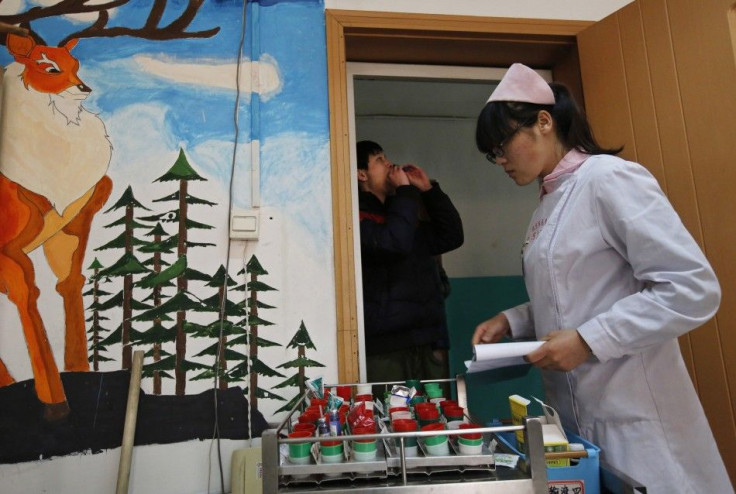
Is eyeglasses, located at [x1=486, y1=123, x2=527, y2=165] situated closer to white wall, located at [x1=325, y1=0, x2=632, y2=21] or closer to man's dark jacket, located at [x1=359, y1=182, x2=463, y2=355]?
man's dark jacket, located at [x1=359, y1=182, x2=463, y2=355]

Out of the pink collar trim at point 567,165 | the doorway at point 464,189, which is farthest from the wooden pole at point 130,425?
the doorway at point 464,189

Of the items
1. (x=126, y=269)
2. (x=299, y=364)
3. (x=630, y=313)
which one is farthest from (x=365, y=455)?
(x=126, y=269)

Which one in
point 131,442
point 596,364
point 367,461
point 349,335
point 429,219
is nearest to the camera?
point 367,461

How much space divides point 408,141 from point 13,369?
7.49 ft

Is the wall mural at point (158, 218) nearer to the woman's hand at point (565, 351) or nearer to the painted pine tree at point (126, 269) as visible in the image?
the painted pine tree at point (126, 269)

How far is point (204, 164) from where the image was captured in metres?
1.30

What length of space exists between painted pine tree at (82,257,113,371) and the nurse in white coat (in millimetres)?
1024

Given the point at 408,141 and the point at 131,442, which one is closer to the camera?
the point at 131,442

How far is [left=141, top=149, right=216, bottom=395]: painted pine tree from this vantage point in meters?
1.22

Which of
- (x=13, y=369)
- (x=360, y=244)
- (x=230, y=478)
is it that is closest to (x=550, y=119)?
(x=360, y=244)

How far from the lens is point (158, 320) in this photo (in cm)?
123

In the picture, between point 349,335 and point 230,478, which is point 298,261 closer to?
point 349,335

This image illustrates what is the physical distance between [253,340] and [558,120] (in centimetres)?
89

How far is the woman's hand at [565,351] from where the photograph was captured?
809mm
